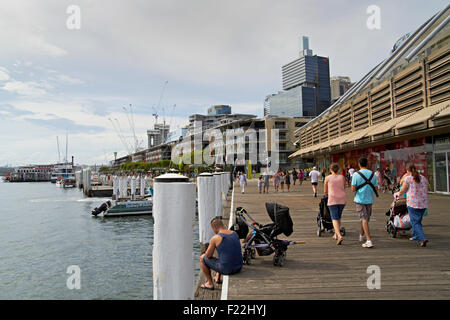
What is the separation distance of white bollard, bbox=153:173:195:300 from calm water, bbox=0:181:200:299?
5671mm

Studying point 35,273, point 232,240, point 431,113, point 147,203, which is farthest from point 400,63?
point 35,273

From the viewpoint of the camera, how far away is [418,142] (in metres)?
21.0

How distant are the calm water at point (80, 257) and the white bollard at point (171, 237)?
5671 mm

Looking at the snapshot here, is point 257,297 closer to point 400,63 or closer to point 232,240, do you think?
point 232,240

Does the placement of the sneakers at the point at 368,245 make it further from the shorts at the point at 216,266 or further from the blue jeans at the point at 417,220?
the shorts at the point at 216,266

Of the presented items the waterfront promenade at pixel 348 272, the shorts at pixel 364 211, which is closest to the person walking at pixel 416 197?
the waterfront promenade at pixel 348 272

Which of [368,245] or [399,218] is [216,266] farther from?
[399,218]

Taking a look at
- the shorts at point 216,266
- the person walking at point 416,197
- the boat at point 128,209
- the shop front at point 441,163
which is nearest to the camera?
the shorts at point 216,266

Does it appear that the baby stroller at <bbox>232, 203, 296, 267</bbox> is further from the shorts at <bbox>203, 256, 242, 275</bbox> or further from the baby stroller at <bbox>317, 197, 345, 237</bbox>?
the baby stroller at <bbox>317, 197, 345, 237</bbox>

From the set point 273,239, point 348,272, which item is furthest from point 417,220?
point 273,239

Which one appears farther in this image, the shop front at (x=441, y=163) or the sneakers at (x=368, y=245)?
the shop front at (x=441, y=163)

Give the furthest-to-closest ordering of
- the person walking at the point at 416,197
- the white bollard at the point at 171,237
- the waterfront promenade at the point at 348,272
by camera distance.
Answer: the person walking at the point at 416,197
the waterfront promenade at the point at 348,272
the white bollard at the point at 171,237

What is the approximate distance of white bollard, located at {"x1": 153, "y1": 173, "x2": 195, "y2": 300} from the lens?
3836mm

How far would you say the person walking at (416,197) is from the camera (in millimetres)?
6773
